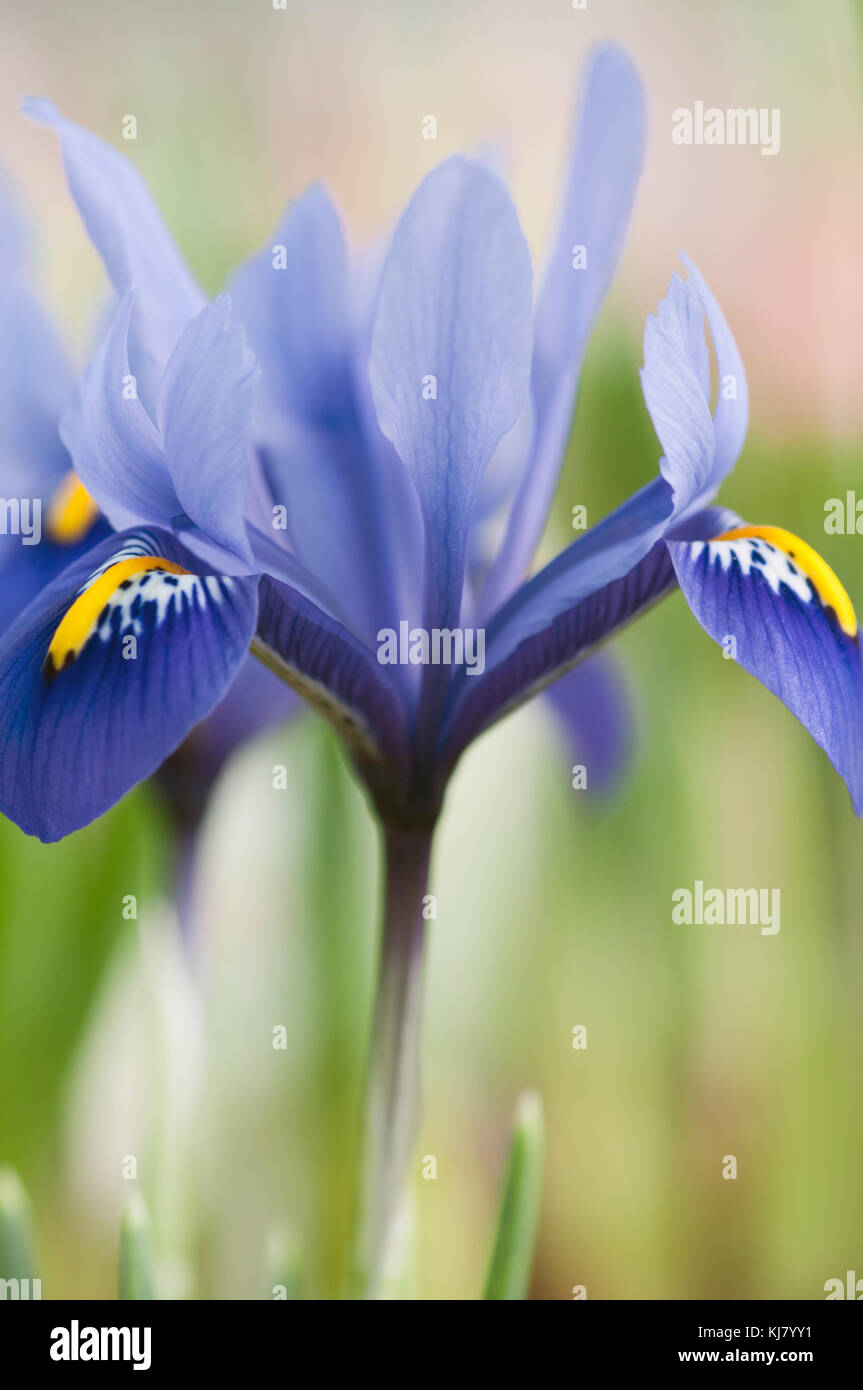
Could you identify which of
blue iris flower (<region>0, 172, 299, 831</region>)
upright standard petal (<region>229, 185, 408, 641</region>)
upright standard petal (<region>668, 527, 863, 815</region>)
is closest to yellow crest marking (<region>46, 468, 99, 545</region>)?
blue iris flower (<region>0, 172, 299, 831</region>)

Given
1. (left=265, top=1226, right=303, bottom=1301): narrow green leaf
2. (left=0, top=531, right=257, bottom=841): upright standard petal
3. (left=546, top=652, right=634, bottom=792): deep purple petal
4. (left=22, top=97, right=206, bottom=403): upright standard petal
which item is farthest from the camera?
(left=546, top=652, right=634, bottom=792): deep purple petal

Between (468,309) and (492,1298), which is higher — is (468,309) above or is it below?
above

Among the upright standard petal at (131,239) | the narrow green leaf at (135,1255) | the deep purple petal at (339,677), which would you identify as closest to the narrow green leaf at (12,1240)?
the narrow green leaf at (135,1255)

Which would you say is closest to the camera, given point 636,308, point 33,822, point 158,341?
point 33,822

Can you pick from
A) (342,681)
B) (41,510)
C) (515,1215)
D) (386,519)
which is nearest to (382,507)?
(386,519)

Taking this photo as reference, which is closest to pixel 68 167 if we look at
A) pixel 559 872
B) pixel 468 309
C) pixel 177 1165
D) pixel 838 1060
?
pixel 468 309

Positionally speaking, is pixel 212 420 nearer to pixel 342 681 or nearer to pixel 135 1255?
pixel 342 681

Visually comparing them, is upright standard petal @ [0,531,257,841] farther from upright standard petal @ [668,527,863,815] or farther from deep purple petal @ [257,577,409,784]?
upright standard petal @ [668,527,863,815]

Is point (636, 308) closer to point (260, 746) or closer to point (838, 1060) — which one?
point (260, 746)
